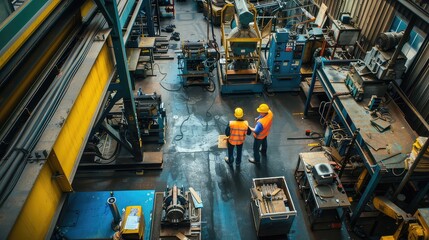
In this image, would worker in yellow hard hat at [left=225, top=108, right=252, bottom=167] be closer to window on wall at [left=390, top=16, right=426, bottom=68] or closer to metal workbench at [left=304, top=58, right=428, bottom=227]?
metal workbench at [left=304, top=58, right=428, bottom=227]

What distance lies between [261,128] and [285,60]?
146 inches

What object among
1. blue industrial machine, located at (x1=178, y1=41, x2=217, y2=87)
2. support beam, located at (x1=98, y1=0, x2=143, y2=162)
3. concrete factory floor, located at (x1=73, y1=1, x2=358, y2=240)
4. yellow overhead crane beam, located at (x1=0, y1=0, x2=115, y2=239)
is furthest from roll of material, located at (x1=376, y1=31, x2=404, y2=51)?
yellow overhead crane beam, located at (x1=0, y1=0, x2=115, y2=239)

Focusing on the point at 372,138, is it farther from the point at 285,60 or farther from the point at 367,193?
the point at 285,60

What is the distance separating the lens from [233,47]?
415 inches

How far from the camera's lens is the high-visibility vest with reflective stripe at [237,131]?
7.92m

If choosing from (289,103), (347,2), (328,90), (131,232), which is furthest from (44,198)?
(347,2)

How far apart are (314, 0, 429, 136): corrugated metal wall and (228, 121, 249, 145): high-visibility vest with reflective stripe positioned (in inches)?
174

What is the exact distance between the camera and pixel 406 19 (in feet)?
27.8

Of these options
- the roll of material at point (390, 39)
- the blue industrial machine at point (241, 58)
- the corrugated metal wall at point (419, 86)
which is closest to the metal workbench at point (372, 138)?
the corrugated metal wall at point (419, 86)

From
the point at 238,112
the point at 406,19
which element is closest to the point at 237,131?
the point at 238,112

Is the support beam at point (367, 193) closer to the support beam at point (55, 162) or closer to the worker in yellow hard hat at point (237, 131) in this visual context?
the worker in yellow hard hat at point (237, 131)

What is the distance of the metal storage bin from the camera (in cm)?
671

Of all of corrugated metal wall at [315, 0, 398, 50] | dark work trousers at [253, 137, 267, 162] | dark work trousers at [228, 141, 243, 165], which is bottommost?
dark work trousers at [228, 141, 243, 165]

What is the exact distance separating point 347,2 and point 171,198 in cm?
954
